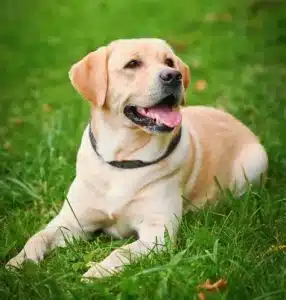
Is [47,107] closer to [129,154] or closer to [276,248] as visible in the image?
[129,154]

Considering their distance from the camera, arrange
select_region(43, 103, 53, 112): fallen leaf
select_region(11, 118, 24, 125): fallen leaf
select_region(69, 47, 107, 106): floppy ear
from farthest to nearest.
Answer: select_region(43, 103, 53, 112): fallen leaf → select_region(11, 118, 24, 125): fallen leaf → select_region(69, 47, 107, 106): floppy ear

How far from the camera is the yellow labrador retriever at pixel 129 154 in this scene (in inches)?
166

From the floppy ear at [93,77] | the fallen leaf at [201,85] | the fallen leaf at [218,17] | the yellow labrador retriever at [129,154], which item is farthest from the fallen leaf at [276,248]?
the fallen leaf at [218,17]

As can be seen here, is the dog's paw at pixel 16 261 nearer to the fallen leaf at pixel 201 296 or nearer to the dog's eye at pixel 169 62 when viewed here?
the fallen leaf at pixel 201 296

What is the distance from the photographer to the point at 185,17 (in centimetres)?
1035

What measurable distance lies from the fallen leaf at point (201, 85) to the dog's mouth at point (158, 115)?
3.20 meters

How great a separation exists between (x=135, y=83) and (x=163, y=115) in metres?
0.24

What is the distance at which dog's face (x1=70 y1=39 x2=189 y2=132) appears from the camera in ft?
13.7

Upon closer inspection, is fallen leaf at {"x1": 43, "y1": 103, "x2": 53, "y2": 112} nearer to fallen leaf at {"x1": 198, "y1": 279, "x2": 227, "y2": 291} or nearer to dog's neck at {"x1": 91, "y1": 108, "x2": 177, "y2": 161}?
dog's neck at {"x1": 91, "y1": 108, "x2": 177, "y2": 161}

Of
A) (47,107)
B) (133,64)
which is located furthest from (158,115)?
(47,107)

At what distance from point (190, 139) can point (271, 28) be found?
4.95 m

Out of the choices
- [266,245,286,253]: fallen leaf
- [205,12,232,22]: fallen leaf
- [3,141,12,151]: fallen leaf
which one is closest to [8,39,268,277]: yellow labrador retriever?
[266,245,286,253]: fallen leaf

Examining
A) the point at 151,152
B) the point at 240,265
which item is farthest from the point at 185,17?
the point at 240,265

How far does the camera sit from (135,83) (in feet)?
13.9
